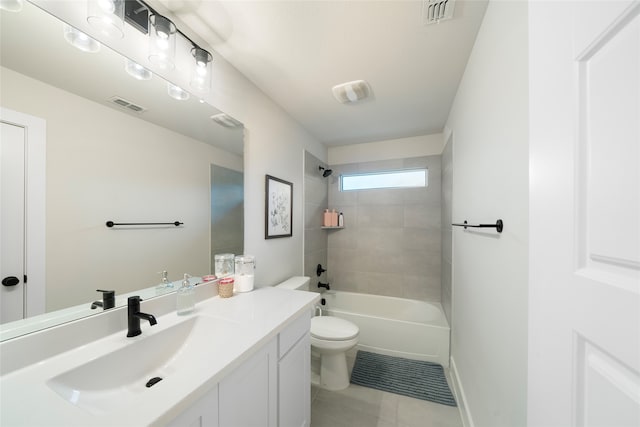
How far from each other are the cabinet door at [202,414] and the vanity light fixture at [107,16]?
1472mm

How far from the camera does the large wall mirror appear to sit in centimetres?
80

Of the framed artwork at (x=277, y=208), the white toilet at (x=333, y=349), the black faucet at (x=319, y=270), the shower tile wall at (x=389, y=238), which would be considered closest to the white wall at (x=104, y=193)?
the framed artwork at (x=277, y=208)

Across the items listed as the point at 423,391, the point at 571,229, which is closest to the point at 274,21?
the point at 571,229

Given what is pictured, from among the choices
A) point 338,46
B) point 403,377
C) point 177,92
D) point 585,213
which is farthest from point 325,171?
point 585,213

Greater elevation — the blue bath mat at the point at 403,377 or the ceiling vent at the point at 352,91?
the ceiling vent at the point at 352,91

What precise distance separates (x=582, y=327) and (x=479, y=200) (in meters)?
1.05

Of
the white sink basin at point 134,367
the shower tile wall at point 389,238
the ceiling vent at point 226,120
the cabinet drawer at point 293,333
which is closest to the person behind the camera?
the white sink basin at point 134,367

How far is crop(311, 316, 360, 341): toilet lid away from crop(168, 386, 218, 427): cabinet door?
1.27 metres

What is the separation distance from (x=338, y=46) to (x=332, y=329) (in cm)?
216

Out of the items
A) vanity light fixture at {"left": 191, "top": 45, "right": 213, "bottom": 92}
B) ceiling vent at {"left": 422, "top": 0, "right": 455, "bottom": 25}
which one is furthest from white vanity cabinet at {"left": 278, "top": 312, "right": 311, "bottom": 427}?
ceiling vent at {"left": 422, "top": 0, "right": 455, "bottom": 25}

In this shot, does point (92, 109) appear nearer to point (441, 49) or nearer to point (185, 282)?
point (185, 282)

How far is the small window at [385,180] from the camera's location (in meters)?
3.01

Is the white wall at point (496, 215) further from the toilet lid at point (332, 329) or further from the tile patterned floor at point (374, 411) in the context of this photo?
the toilet lid at point (332, 329)

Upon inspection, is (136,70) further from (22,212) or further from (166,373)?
(166,373)
